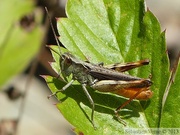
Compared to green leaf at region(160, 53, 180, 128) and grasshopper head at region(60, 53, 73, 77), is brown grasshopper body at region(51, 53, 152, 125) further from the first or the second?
green leaf at region(160, 53, 180, 128)

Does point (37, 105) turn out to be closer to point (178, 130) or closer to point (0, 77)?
point (0, 77)

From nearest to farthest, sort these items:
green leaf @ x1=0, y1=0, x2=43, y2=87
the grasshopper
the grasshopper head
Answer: the grasshopper < the grasshopper head < green leaf @ x1=0, y1=0, x2=43, y2=87

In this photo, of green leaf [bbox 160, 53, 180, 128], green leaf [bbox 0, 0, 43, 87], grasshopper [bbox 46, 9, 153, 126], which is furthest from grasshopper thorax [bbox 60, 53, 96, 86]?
green leaf [bbox 0, 0, 43, 87]

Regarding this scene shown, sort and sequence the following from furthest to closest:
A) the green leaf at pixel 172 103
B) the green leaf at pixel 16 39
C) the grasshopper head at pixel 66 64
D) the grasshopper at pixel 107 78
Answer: the green leaf at pixel 16 39 < the grasshopper head at pixel 66 64 < the grasshopper at pixel 107 78 < the green leaf at pixel 172 103

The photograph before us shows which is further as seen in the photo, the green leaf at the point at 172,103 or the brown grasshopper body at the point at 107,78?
the brown grasshopper body at the point at 107,78

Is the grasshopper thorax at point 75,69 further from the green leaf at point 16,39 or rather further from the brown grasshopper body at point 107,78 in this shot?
the green leaf at point 16,39

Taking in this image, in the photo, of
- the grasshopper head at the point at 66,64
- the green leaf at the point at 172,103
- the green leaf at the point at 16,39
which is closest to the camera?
the green leaf at the point at 172,103

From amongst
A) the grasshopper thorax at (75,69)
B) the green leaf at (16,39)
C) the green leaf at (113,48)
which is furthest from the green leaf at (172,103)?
the green leaf at (16,39)

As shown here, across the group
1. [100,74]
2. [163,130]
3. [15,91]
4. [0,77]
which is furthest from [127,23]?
[15,91]
